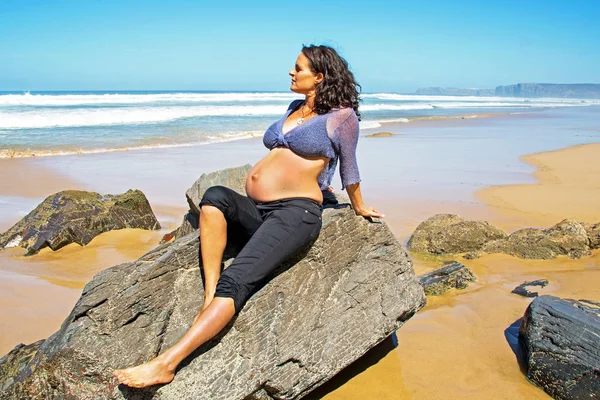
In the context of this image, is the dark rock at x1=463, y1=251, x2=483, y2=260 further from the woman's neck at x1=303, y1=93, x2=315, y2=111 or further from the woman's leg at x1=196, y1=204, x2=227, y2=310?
the woman's leg at x1=196, y1=204, x2=227, y2=310

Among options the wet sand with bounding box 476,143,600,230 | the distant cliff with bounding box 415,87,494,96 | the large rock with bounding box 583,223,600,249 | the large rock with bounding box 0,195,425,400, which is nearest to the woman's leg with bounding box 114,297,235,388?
the large rock with bounding box 0,195,425,400

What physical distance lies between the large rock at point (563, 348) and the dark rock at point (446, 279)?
4.24ft

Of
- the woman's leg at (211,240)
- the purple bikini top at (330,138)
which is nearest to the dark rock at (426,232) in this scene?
the purple bikini top at (330,138)

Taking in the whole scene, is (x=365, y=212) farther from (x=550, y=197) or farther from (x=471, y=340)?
(x=550, y=197)

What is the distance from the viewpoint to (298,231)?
11.4ft

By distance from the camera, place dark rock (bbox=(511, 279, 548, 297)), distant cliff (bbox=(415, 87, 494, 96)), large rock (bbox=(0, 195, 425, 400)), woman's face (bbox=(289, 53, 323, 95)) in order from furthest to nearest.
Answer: distant cliff (bbox=(415, 87, 494, 96)) < dark rock (bbox=(511, 279, 548, 297)) < woman's face (bbox=(289, 53, 323, 95)) < large rock (bbox=(0, 195, 425, 400))

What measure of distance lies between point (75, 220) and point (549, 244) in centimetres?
595

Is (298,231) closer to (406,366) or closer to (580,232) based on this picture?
(406,366)

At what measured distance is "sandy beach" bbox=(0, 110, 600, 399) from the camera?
3.92m

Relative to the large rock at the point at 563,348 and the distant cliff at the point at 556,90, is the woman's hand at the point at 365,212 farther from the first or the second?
the distant cliff at the point at 556,90

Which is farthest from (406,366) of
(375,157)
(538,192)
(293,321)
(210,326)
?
(375,157)

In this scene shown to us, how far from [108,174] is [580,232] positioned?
9.60 m

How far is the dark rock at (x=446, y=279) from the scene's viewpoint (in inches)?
210

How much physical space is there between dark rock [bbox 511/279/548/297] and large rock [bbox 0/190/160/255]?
193 inches
